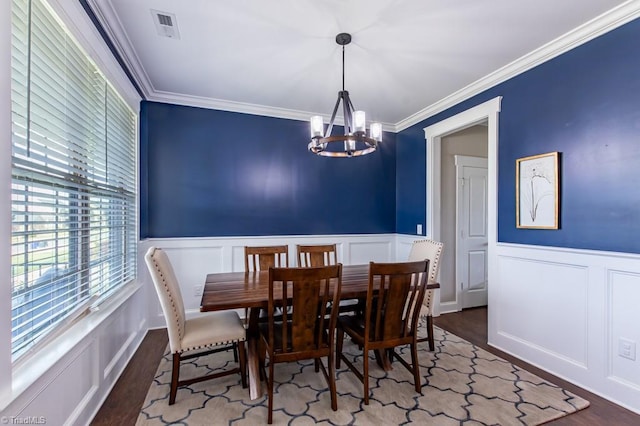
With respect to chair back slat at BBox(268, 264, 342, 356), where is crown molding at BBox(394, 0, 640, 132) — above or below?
above

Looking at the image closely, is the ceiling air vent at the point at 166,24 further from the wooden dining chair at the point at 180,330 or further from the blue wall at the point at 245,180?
the wooden dining chair at the point at 180,330

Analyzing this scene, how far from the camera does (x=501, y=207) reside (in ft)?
9.35

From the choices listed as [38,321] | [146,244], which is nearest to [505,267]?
[38,321]

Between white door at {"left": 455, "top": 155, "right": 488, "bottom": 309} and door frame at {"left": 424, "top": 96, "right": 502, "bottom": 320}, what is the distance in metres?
0.40

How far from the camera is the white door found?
3.98m

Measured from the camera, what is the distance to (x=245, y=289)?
7.22 ft

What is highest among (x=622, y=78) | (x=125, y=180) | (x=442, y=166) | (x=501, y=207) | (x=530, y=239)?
(x=622, y=78)

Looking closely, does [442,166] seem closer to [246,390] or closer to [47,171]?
[246,390]

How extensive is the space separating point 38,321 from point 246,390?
1.35 m

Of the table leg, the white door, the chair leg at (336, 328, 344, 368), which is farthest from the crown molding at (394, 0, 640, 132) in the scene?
the table leg

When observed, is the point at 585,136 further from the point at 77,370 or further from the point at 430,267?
the point at 77,370

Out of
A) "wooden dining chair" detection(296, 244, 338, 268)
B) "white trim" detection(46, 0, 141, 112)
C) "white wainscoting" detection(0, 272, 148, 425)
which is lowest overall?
"white wainscoting" detection(0, 272, 148, 425)

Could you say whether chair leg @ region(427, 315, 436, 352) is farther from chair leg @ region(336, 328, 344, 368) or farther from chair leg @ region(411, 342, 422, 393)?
chair leg @ region(336, 328, 344, 368)

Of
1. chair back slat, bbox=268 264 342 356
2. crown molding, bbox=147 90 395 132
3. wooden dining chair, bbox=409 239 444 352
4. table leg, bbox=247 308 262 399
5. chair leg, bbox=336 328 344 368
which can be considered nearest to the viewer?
chair back slat, bbox=268 264 342 356
